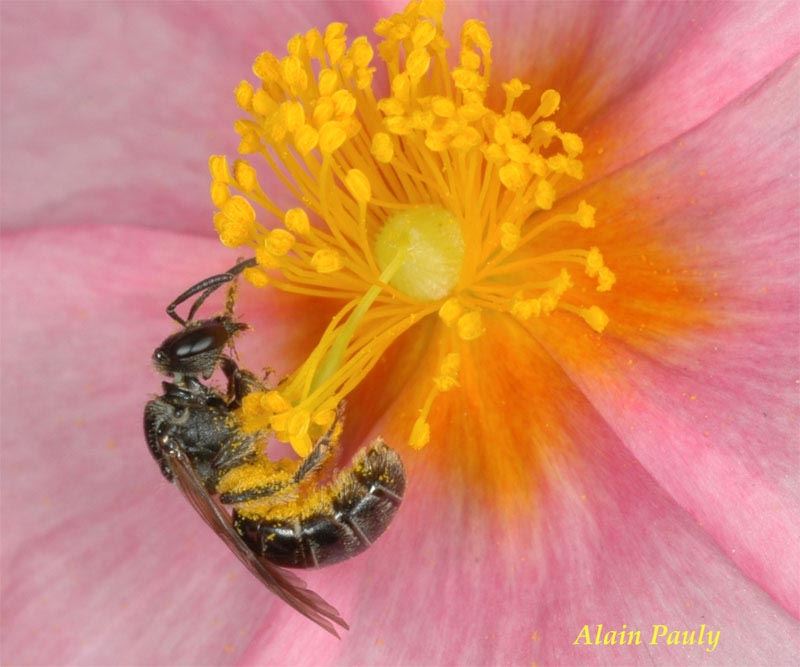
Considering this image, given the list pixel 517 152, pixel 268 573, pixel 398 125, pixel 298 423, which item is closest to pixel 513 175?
pixel 517 152

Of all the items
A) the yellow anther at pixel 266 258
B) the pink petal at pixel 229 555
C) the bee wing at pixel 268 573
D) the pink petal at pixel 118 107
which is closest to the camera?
the bee wing at pixel 268 573

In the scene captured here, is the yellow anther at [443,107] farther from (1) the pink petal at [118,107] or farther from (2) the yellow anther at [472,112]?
(1) the pink petal at [118,107]

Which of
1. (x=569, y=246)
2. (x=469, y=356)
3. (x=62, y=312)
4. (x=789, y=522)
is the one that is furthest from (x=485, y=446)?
(x=62, y=312)

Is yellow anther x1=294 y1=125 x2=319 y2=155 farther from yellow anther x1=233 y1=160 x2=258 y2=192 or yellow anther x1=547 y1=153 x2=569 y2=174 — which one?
yellow anther x1=547 y1=153 x2=569 y2=174

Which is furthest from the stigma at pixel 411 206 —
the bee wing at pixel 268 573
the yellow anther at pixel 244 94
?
the bee wing at pixel 268 573

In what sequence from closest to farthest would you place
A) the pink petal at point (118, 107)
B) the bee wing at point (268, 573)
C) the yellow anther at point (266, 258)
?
the bee wing at point (268, 573) < the yellow anther at point (266, 258) < the pink petal at point (118, 107)

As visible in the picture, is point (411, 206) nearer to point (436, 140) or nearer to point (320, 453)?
point (436, 140)

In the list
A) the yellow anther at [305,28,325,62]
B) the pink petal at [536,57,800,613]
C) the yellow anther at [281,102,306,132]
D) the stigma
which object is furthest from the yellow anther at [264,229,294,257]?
the pink petal at [536,57,800,613]
